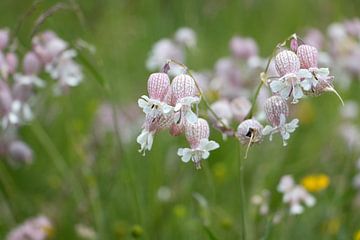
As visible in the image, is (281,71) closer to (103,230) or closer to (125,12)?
(103,230)

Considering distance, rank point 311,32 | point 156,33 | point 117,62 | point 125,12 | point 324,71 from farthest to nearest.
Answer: point 125,12, point 117,62, point 156,33, point 311,32, point 324,71

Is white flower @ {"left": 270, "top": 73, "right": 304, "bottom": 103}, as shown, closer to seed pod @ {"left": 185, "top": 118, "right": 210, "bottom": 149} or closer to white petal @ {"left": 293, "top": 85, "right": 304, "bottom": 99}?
white petal @ {"left": 293, "top": 85, "right": 304, "bottom": 99}

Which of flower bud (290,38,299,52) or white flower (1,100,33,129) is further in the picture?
white flower (1,100,33,129)

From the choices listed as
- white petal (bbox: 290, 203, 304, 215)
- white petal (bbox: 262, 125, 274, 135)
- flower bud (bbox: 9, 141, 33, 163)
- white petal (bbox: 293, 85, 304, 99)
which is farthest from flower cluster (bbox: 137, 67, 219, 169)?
flower bud (bbox: 9, 141, 33, 163)

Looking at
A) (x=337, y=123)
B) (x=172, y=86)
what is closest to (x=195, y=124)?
(x=172, y=86)

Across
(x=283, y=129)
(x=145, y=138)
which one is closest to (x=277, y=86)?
(x=283, y=129)

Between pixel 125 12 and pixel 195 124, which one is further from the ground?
pixel 125 12
